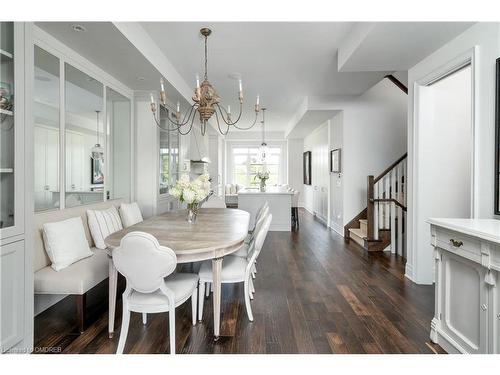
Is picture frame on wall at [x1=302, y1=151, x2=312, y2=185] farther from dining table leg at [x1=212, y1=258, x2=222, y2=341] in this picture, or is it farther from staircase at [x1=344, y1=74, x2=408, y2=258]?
dining table leg at [x1=212, y1=258, x2=222, y2=341]

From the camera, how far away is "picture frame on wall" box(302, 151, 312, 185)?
30.6 ft

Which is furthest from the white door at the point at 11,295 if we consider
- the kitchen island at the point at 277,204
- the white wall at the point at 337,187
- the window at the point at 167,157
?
the white wall at the point at 337,187

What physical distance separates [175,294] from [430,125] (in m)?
3.21

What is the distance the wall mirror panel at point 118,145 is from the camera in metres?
3.95

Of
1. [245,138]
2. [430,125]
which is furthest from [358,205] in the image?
[245,138]

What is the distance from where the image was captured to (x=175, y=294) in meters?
1.92

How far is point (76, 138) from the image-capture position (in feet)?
10.5

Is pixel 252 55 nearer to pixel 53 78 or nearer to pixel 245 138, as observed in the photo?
pixel 53 78

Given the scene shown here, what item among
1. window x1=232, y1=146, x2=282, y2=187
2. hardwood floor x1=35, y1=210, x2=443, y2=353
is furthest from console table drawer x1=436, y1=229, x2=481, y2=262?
window x1=232, y1=146, x2=282, y2=187

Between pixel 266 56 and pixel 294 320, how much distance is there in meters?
3.28

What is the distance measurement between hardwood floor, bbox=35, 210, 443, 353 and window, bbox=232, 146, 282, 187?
7.36 meters

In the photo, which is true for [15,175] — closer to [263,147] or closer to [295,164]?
[263,147]

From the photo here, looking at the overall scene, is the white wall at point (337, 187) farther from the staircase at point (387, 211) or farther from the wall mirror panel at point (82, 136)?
the wall mirror panel at point (82, 136)

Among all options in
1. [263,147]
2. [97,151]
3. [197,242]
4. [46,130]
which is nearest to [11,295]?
→ [197,242]
